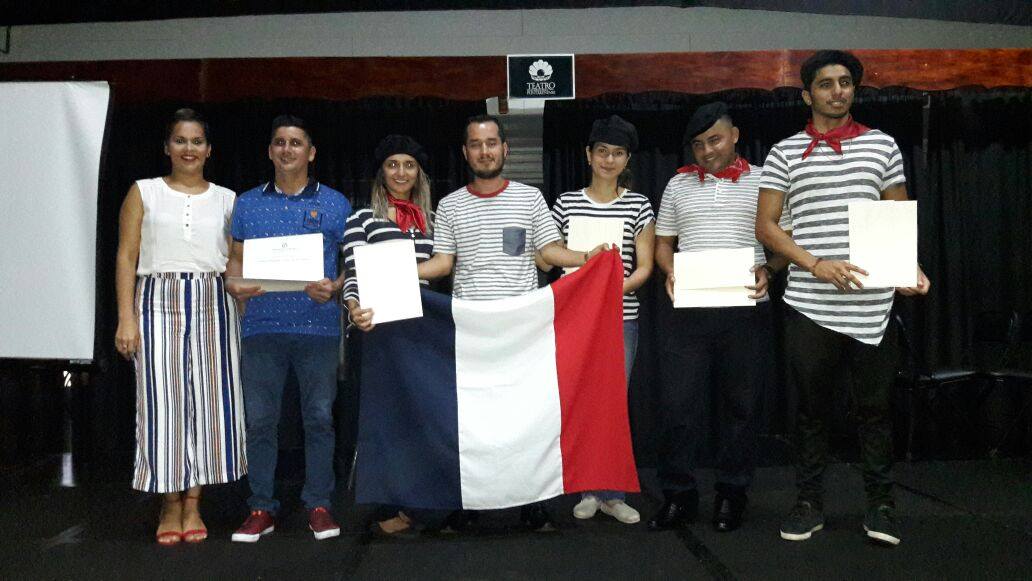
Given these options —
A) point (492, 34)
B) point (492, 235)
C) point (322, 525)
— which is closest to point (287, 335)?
point (322, 525)

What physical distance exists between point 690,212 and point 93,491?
285cm

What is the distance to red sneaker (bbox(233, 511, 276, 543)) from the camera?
2.61 m

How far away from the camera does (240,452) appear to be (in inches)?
107

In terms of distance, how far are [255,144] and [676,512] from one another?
322 cm

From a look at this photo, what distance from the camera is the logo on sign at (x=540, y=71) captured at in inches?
188

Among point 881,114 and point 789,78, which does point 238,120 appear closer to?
point 789,78

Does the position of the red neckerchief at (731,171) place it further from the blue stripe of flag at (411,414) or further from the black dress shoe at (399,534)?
the black dress shoe at (399,534)

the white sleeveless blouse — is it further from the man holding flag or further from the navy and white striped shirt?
the navy and white striped shirt

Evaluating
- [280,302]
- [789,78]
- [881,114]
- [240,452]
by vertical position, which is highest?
[789,78]

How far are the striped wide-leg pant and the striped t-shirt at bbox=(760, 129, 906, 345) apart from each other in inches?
75.5

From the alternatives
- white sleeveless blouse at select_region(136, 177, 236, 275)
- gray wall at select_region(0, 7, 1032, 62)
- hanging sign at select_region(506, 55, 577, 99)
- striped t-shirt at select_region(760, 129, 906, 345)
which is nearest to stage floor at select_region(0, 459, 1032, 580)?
striped t-shirt at select_region(760, 129, 906, 345)

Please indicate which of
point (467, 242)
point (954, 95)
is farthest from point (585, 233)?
point (954, 95)

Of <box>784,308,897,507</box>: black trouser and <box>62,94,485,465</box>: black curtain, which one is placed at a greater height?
<box>62,94,485,465</box>: black curtain

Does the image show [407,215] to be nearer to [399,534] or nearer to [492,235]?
[492,235]
